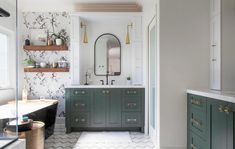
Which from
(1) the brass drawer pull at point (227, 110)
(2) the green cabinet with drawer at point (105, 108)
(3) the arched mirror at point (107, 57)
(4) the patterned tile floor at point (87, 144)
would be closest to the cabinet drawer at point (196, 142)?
(1) the brass drawer pull at point (227, 110)

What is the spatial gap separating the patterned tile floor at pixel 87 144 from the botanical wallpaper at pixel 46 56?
44.1 inches

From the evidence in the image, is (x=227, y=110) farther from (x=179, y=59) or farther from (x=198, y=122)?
(x=179, y=59)

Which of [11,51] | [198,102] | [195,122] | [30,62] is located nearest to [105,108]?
[30,62]

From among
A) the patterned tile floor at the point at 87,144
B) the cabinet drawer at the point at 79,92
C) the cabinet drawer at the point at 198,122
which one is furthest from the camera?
the cabinet drawer at the point at 79,92

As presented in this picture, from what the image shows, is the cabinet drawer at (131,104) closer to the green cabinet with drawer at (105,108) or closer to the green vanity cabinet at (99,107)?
the green cabinet with drawer at (105,108)

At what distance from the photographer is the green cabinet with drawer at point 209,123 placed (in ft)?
6.04

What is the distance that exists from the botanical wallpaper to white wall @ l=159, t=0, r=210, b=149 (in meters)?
2.73

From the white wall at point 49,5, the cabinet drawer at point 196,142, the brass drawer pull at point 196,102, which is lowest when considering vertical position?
the cabinet drawer at point 196,142

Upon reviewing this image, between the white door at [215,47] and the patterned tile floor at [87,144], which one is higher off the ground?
the white door at [215,47]

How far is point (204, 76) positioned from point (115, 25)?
2750 mm

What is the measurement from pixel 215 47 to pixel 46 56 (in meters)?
3.55

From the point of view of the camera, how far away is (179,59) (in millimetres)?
2977

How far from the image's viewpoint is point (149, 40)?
166 inches

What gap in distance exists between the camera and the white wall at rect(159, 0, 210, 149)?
9.72ft
